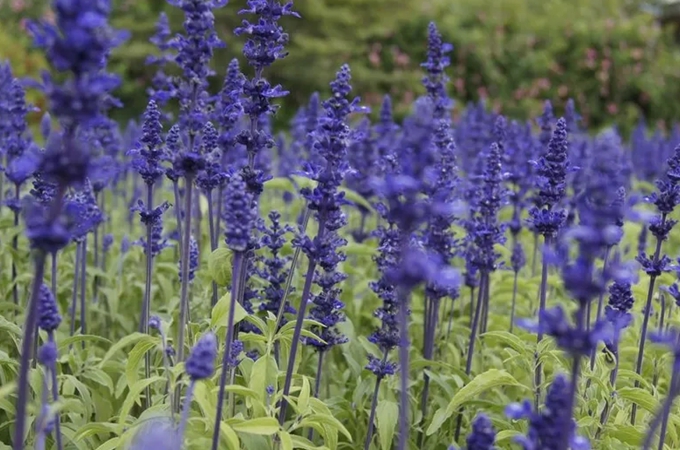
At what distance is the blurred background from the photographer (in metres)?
20.2

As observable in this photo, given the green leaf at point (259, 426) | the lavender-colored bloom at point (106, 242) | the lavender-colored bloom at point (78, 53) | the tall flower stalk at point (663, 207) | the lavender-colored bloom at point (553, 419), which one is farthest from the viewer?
the lavender-colored bloom at point (106, 242)

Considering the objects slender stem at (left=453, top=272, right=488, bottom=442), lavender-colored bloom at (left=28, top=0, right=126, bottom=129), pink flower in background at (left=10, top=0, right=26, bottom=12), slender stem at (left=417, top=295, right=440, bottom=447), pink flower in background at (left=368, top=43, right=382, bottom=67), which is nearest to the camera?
lavender-colored bloom at (left=28, top=0, right=126, bottom=129)

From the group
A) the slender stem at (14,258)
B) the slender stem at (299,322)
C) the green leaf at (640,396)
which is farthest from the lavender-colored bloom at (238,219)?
the slender stem at (14,258)

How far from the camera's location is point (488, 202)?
4605mm

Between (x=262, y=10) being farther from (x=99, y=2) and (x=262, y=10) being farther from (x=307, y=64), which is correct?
(x=307, y=64)

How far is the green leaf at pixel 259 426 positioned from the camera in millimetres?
2879

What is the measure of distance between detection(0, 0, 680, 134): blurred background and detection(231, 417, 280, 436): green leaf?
17.1 metres

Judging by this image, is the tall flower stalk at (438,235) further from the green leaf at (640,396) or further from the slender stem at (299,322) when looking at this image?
the green leaf at (640,396)

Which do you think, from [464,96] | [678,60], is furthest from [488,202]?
[678,60]

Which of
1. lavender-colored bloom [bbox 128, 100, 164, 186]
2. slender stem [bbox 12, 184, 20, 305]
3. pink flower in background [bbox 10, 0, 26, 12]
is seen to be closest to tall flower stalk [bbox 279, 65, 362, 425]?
lavender-colored bloom [bbox 128, 100, 164, 186]

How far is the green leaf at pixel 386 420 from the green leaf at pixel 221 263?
3.43 feet

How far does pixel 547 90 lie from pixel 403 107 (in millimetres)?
4535

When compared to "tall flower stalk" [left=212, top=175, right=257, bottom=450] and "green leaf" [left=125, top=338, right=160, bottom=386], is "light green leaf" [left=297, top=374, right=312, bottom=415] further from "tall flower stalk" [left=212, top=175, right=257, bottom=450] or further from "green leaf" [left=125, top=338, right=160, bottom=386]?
"green leaf" [left=125, top=338, right=160, bottom=386]

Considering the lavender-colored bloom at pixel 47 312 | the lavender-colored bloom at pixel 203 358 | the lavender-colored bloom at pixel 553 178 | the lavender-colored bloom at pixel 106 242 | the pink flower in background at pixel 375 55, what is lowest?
the lavender-colored bloom at pixel 203 358
